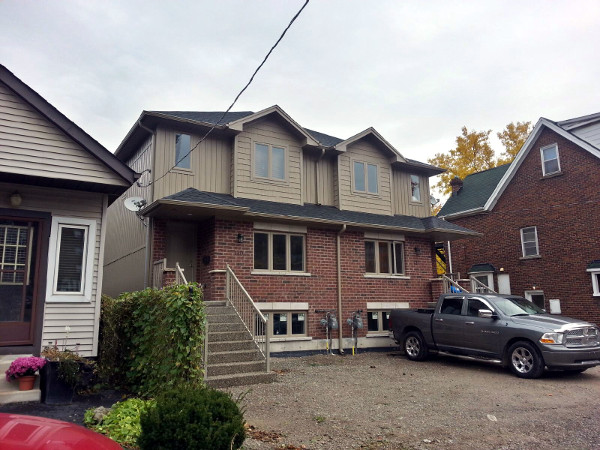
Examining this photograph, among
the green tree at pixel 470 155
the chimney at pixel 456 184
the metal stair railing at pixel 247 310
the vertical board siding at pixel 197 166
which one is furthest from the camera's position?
the green tree at pixel 470 155

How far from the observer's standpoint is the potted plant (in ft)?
22.1

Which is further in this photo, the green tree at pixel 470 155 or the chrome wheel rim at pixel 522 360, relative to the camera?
the green tree at pixel 470 155

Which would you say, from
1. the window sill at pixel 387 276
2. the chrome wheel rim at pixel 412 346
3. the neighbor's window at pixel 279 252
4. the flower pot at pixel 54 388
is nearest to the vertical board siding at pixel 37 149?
the flower pot at pixel 54 388

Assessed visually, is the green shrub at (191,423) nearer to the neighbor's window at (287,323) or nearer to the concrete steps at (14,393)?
the concrete steps at (14,393)

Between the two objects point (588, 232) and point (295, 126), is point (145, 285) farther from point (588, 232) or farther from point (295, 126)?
point (588, 232)

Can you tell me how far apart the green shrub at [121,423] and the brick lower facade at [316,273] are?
5.77 metres

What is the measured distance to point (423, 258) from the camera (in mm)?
16312

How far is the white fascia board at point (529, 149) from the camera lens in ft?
59.1

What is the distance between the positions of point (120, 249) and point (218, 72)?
8.36 meters

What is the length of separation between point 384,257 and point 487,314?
5122 mm

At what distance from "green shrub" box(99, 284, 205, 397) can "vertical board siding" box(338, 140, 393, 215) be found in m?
8.67

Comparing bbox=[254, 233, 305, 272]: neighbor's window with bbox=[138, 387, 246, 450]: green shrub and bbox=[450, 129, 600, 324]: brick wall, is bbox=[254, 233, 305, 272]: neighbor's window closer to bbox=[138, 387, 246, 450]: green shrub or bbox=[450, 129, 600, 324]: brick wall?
bbox=[138, 387, 246, 450]: green shrub

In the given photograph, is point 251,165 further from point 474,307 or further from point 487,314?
point 487,314

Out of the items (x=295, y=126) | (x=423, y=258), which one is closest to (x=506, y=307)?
(x=423, y=258)
